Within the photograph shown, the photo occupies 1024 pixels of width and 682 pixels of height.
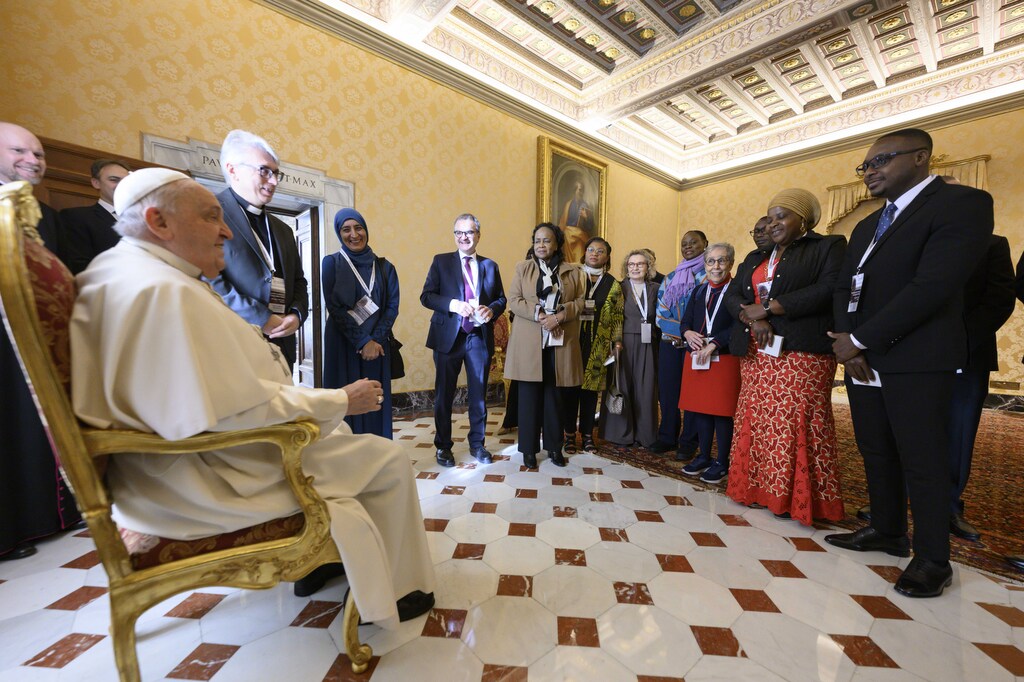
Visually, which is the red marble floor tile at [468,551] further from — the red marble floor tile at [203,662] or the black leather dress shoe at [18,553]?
the black leather dress shoe at [18,553]

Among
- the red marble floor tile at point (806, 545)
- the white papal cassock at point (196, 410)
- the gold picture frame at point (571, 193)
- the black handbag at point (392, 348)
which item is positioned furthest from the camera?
the gold picture frame at point (571, 193)

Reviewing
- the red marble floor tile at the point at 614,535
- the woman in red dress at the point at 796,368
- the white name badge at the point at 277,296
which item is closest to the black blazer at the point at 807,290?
the woman in red dress at the point at 796,368

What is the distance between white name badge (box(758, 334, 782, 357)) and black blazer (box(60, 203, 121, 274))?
152 inches

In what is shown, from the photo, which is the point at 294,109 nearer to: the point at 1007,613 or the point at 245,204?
the point at 245,204

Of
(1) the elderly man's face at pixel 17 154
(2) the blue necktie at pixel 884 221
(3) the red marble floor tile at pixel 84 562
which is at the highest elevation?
(1) the elderly man's face at pixel 17 154

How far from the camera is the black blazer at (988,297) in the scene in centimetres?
244

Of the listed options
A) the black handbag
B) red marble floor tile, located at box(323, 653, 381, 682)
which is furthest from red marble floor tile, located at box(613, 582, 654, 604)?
the black handbag

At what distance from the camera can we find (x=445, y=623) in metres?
1.56

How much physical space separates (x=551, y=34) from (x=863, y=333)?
5827mm

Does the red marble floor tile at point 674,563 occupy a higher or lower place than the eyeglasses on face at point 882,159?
lower

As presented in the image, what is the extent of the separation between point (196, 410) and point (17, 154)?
2240 millimetres

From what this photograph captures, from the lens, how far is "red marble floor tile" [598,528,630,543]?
2199 mm

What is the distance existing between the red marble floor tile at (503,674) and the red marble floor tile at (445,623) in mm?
189

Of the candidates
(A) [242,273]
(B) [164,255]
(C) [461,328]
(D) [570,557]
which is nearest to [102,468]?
(B) [164,255]
